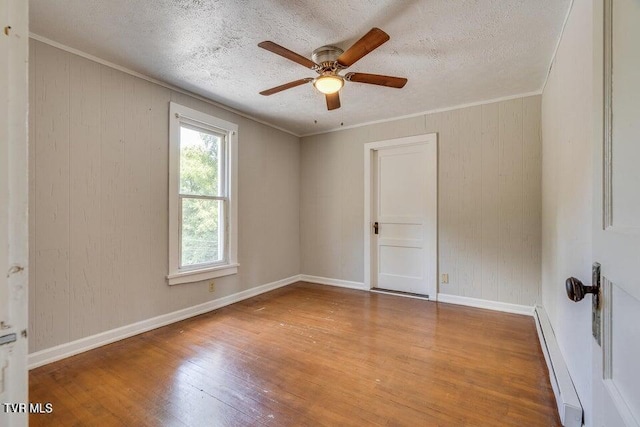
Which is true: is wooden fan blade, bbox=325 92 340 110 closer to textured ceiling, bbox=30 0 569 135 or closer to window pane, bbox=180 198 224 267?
textured ceiling, bbox=30 0 569 135

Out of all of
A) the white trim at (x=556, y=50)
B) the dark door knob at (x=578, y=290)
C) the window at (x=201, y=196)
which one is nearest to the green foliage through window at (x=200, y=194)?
the window at (x=201, y=196)

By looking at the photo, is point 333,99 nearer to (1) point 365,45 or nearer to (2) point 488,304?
(1) point 365,45

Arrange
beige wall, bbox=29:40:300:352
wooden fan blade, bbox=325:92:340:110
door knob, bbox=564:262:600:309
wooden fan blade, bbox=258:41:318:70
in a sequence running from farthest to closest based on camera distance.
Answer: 1. wooden fan blade, bbox=325:92:340:110
2. beige wall, bbox=29:40:300:352
3. wooden fan blade, bbox=258:41:318:70
4. door knob, bbox=564:262:600:309

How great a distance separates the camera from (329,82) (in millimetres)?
2254

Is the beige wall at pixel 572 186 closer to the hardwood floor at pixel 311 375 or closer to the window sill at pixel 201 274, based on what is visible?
the hardwood floor at pixel 311 375

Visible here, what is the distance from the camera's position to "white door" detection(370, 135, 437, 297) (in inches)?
146

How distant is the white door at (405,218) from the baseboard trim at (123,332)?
6.36 ft

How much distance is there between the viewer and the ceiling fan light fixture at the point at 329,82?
7.33 feet

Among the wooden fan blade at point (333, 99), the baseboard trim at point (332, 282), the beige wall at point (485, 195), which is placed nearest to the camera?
the wooden fan blade at point (333, 99)

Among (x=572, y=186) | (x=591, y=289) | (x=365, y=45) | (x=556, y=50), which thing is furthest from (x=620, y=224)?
(x=556, y=50)

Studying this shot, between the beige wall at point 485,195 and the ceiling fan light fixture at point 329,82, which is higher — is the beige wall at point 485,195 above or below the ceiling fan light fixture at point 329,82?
below

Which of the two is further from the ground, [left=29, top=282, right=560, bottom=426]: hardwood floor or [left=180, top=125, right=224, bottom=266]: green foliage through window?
[left=180, top=125, right=224, bottom=266]: green foliage through window

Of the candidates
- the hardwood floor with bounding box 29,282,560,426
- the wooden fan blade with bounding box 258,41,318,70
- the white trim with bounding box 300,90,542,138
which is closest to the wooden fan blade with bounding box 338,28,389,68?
the wooden fan blade with bounding box 258,41,318,70

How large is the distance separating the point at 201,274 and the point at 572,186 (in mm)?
3310
